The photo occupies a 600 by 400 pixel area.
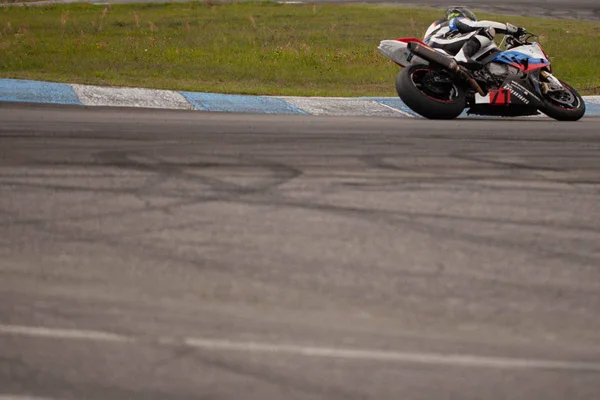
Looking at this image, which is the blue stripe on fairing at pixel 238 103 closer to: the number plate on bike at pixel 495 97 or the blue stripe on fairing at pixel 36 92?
the blue stripe on fairing at pixel 36 92

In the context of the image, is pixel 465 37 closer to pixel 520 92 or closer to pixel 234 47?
pixel 520 92

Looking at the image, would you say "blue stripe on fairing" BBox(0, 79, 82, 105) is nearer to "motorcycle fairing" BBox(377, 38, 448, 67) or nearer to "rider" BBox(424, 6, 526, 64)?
"motorcycle fairing" BBox(377, 38, 448, 67)

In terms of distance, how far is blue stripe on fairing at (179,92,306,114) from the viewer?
12133 mm

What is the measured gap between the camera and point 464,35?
11828 millimetres

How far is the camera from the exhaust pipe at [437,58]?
11258 millimetres

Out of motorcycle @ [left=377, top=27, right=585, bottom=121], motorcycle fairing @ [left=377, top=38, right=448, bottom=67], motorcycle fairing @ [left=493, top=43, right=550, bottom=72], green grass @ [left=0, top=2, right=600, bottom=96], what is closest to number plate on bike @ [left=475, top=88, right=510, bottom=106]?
motorcycle @ [left=377, top=27, right=585, bottom=121]

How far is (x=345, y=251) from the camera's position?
17.5ft

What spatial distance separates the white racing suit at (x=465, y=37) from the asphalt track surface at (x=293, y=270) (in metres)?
3.29

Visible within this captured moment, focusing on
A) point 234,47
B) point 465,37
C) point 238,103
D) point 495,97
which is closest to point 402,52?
point 465,37

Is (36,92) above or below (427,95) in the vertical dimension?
below

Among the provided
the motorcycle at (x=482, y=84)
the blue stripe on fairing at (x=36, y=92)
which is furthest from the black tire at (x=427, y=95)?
the blue stripe on fairing at (x=36, y=92)

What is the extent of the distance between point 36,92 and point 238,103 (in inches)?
87.4

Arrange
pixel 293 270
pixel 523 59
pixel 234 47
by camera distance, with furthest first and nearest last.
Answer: pixel 234 47, pixel 523 59, pixel 293 270

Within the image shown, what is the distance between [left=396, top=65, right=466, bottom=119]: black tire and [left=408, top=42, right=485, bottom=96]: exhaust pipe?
14cm
